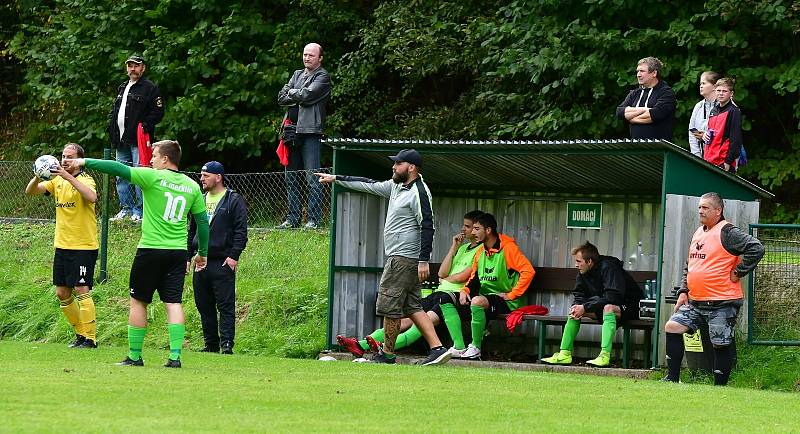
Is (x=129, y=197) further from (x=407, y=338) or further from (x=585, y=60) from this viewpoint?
(x=585, y=60)

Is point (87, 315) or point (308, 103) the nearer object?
point (87, 315)

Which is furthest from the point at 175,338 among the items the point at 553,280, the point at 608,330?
the point at 553,280

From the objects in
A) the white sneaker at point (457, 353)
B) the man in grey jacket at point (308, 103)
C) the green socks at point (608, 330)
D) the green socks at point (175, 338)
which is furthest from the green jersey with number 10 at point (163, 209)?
the man in grey jacket at point (308, 103)

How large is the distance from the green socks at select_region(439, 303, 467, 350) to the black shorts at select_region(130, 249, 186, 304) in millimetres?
3814

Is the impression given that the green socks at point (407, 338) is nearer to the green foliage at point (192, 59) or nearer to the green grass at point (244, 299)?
the green grass at point (244, 299)

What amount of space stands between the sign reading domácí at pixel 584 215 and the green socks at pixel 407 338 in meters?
2.00

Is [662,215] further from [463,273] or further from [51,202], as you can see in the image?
[51,202]

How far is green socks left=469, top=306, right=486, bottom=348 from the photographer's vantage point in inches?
597

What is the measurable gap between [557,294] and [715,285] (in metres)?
3.11

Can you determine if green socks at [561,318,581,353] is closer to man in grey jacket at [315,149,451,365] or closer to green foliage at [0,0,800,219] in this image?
man in grey jacket at [315,149,451,365]

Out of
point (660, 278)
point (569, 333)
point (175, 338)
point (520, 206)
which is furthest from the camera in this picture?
point (520, 206)

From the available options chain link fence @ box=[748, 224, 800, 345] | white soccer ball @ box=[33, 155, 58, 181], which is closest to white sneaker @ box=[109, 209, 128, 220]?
white soccer ball @ box=[33, 155, 58, 181]

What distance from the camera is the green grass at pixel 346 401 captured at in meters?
8.75

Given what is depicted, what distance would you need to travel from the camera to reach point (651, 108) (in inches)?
607
